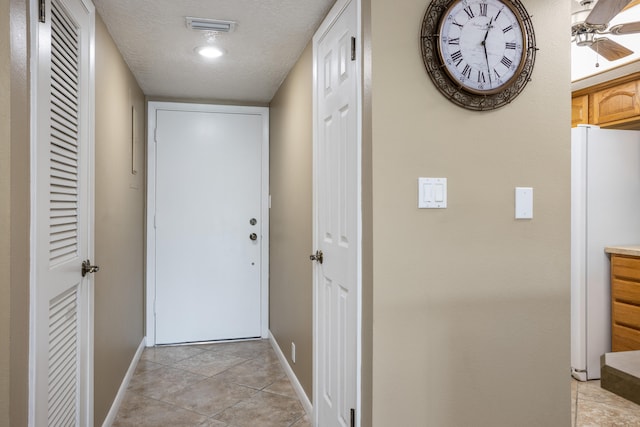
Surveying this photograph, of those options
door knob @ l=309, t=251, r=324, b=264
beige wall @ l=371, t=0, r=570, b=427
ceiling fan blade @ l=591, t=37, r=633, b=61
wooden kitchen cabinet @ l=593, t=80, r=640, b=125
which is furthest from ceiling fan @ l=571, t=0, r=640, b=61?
door knob @ l=309, t=251, r=324, b=264

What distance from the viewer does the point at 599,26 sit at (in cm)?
Result: 234

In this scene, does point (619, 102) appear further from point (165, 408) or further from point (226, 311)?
point (165, 408)

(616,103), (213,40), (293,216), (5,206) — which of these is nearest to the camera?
(5,206)

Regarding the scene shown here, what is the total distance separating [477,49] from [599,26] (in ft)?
3.95

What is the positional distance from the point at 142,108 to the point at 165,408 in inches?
91.7

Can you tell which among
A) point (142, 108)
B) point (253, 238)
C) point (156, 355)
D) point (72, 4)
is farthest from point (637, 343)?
point (142, 108)

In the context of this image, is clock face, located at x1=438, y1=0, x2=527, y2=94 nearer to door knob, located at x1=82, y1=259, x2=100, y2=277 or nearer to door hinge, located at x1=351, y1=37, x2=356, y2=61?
door hinge, located at x1=351, y1=37, x2=356, y2=61

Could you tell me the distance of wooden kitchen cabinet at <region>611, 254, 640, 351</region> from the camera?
9.86 ft

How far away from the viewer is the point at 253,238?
4008 mm

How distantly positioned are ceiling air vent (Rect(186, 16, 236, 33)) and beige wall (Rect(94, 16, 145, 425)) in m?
0.44

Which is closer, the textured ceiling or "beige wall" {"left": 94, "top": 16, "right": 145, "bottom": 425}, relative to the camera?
the textured ceiling

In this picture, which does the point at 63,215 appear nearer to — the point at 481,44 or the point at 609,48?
the point at 481,44

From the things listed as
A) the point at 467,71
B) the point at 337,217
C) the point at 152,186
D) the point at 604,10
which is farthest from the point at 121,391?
the point at 604,10

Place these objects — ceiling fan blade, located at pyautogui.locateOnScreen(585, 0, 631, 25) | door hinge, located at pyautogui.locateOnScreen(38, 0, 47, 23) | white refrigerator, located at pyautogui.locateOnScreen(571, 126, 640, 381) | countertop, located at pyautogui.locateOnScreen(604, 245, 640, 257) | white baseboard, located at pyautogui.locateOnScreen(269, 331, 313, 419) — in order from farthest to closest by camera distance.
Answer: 1. white refrigerator, located at pyautogui.locateOnScreen(571, 126, 640, 381)
2. countertop, located at pyautogui.locateOnScreen(604, 245, 640, 257)
3. white baseboard, located at pyautogui.locateOnScreen(269, 331, 313, 419)
4. ceiling fan blade, located at pyautogui.locateOnScreen(585, 0, 631, 25)
5. door hinge, located at pyautogui.locateOnScreen(38, 0, 47, 23)
